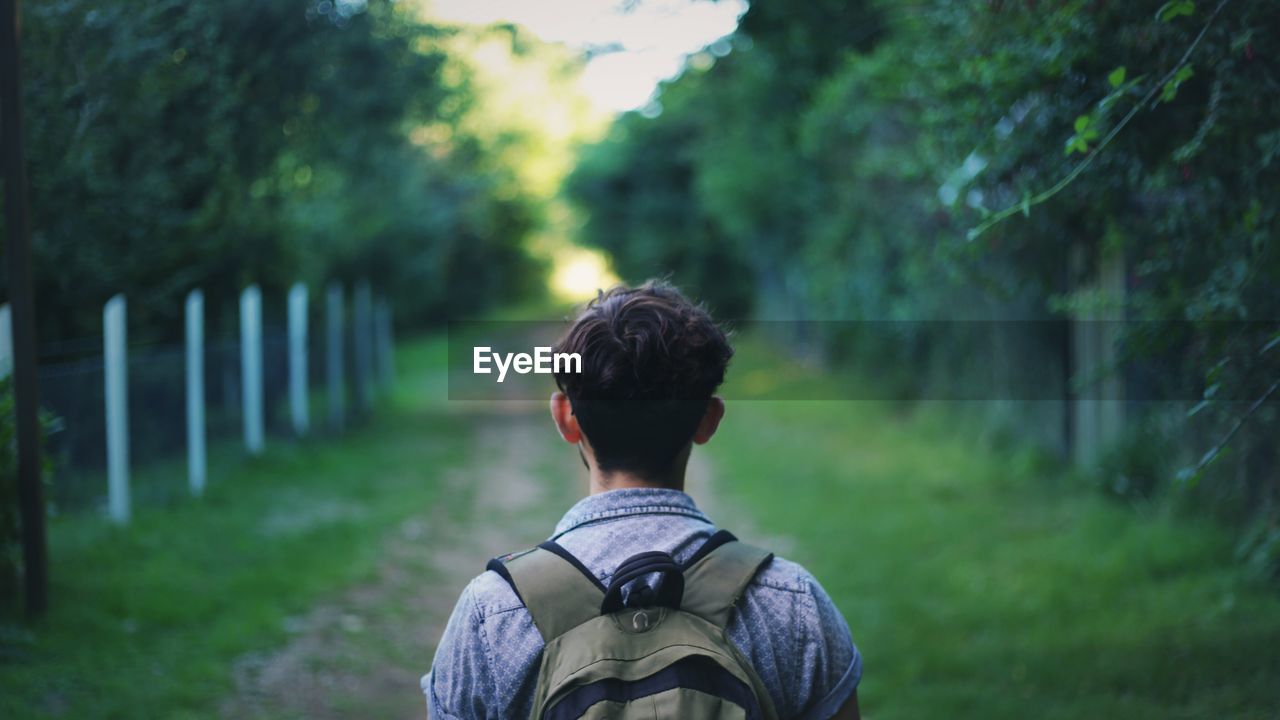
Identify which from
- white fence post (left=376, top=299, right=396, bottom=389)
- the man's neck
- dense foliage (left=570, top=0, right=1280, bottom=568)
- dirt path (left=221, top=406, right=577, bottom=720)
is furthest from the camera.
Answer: white fence post (left=376, top=299, right=396, bottom=389)

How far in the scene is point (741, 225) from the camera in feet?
71.7

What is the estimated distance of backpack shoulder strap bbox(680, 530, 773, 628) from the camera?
1.86 meters

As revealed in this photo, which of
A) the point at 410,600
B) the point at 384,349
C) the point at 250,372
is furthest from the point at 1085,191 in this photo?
the point at 384,349

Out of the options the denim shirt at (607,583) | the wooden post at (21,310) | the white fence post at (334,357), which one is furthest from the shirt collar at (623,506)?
the white fence post at (334,357)

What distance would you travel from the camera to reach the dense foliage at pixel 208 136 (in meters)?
6.93

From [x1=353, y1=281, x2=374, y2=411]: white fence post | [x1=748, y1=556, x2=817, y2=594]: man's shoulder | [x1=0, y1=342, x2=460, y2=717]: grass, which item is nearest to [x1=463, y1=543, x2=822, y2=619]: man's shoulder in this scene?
[x1=748, y1=556, x2=817, y2=594]: man's shoulder

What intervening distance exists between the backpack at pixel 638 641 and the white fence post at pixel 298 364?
36.6 feet

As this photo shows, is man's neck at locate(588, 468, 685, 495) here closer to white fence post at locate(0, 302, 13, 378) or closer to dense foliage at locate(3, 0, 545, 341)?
white fence post at locate(0, 302, 13, 378)

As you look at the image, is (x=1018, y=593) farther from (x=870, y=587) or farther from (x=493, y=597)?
(x=493, y=597)

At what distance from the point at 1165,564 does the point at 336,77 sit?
8.76 m

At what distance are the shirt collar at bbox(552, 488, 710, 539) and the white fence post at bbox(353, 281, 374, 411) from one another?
13426 mm

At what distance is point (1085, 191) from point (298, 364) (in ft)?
32.8

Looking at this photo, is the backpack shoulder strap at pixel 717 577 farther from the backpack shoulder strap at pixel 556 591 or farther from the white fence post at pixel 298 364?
the white fence post at pixel 298 364

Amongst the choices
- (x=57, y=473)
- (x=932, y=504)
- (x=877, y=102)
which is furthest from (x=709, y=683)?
(x=877, y=102)
